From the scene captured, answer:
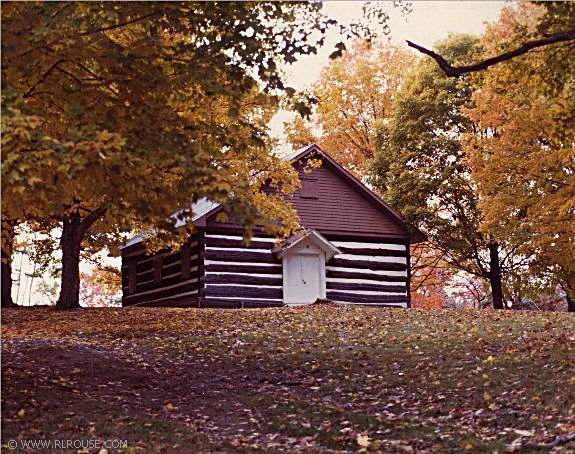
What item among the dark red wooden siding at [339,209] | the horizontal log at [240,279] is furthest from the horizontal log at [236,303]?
the dark red wooden siding at [339,209]

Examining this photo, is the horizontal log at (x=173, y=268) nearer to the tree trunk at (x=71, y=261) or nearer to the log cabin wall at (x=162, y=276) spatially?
A: the log cabin wall at (x=162, y=276)

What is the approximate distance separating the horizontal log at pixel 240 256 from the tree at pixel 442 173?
6.38 m

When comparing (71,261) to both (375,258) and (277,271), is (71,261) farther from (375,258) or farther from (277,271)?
(375,258)

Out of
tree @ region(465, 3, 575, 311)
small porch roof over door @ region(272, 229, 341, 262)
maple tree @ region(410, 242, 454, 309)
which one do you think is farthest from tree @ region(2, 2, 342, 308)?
maple tree @ region(410, 242, 454, 309)

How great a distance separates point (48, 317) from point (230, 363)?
380 inches

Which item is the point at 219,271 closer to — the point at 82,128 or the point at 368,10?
the point at 368,10

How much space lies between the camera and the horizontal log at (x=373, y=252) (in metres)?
29.4

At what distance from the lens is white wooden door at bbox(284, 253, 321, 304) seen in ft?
92.4

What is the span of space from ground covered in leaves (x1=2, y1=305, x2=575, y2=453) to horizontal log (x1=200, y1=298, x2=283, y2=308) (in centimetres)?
727

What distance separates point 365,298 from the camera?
2961 cm

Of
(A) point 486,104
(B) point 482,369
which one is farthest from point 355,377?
(A) point 486,104

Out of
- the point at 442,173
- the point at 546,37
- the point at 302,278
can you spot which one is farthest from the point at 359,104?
the point at 546,37

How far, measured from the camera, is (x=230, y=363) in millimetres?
14727

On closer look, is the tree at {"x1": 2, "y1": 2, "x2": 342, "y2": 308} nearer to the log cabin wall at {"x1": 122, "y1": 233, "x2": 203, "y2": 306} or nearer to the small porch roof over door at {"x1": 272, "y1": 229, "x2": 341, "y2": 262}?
the log cabin wall at {"x1": 122, "y1": 233, "x2": 203, "y2": 306}
